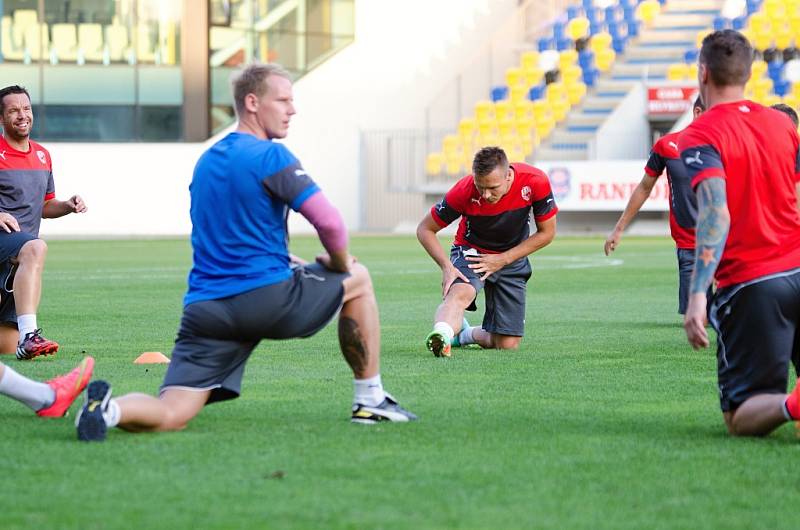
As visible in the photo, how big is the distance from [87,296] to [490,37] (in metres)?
27.5

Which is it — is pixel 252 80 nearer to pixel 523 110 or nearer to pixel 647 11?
pixel 523 110

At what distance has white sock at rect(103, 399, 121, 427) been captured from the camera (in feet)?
18.9

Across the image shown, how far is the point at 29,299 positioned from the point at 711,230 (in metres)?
5.08

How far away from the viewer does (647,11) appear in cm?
3816

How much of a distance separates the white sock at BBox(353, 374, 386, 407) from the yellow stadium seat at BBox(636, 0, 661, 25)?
3326cm

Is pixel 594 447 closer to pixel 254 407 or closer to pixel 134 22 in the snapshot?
pixel 254 407

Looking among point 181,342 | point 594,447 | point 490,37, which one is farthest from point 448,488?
point 490,37

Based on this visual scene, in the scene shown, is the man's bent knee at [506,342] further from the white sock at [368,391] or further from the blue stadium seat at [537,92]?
the blue stadium seat at [537,92]

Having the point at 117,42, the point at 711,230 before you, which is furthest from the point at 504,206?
the point at 117,42

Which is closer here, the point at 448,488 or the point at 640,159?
the point at 448,488

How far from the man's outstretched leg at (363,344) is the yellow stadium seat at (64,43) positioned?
31.6 metres

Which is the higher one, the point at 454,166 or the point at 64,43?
the point at 64,43

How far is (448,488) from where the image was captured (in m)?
4.87

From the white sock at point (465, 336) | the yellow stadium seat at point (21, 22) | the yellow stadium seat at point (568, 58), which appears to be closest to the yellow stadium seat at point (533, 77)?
the yellow stadium seat at point (568, 58)
